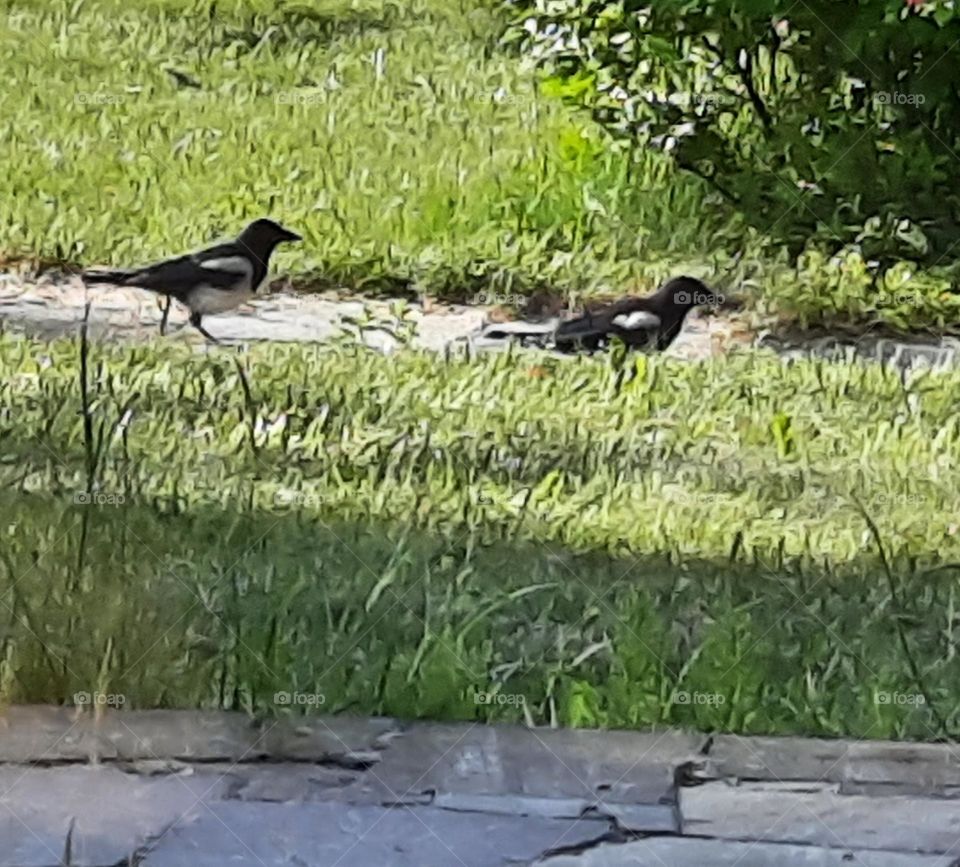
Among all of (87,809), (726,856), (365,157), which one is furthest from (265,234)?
(726,856)

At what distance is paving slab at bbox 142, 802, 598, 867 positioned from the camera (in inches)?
76.4

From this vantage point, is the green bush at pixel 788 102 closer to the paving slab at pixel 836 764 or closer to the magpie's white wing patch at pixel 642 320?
the magpie's white wing patch at pixel 642 320

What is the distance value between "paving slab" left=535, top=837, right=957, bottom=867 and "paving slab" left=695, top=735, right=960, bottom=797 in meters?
0.08

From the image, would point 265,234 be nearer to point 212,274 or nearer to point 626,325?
point 212,274

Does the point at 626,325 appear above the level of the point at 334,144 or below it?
below

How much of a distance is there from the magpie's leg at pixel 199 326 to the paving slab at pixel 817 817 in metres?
0.79

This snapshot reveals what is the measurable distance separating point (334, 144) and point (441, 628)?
0.60m

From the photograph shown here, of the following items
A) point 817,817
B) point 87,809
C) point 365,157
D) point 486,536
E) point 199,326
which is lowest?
point 87,809

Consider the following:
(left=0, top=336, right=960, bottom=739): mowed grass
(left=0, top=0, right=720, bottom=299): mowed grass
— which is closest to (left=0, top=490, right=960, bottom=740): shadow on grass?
(left=0, top=336, right=960, bottom=739): mowed grass

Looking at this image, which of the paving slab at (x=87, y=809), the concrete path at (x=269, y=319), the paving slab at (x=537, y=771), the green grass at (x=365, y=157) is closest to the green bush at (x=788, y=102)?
the green grass at (x=365, y=157)

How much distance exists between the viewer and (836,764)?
1.95 metres

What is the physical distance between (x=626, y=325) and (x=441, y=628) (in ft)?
1.41

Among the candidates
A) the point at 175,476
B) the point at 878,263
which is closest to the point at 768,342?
the point at 878,263

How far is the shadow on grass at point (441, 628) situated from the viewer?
1962 mm
